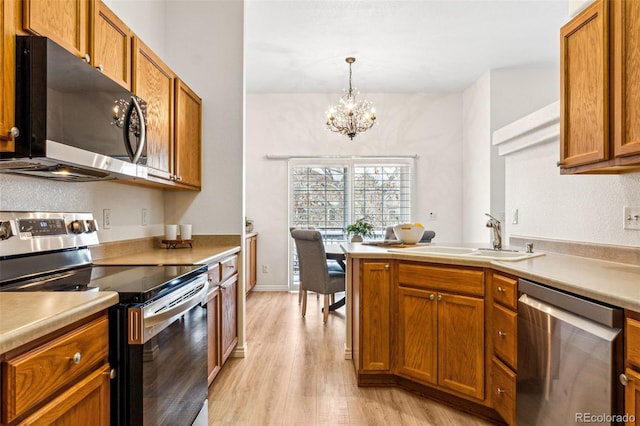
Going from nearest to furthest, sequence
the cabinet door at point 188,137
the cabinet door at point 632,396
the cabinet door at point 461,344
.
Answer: the cabinet door at point 632,396 < the cabinet door at point 461,344 < the cabinet door at point 188,137

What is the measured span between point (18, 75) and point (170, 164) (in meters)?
1.21

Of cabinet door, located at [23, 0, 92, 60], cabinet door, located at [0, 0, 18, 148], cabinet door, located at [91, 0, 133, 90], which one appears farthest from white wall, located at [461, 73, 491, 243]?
cabinet door, located at [0, 0, 18, 148]

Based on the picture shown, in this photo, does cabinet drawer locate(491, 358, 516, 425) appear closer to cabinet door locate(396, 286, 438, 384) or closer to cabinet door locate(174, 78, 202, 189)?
cabinet door locate(396, 286, 438, 384)

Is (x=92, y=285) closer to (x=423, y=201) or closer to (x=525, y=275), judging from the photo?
(x=525, y=275)

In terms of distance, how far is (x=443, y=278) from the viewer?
2145mm

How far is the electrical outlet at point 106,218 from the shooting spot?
2.20 metres

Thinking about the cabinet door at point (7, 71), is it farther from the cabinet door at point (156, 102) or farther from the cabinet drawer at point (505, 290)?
the cabinet drawer at point (505, 290)

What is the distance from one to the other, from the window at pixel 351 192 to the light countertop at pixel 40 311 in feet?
14.6

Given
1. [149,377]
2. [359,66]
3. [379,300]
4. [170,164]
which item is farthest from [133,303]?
[359,66]

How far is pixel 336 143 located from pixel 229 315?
3467 mm

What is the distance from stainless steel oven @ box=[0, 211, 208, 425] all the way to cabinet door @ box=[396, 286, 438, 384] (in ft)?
3.90

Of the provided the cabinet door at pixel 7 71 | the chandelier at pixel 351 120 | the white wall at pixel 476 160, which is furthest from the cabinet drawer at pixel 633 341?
the white wall at pixel 476 160

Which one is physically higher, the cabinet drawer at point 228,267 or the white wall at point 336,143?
the white wall at point 336,143

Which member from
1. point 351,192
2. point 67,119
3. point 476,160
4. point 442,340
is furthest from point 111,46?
point 476,160
